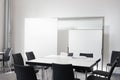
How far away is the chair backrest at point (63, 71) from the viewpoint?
10.5 ft

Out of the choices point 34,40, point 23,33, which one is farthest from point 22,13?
point 34,40

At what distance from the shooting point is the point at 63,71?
10.5ft

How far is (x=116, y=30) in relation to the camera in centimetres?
655

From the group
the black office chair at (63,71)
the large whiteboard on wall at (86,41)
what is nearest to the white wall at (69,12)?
the large whiteboard on wall at (86,41)

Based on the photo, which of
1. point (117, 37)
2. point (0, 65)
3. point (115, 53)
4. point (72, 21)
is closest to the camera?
point (115, 53)

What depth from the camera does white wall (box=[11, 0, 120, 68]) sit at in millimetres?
6574

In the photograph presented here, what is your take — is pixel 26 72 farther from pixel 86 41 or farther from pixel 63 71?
pixel 86 41

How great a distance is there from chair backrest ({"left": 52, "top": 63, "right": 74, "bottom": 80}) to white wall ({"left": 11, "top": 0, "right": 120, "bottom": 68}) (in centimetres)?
378

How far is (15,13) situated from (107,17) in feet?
13.3

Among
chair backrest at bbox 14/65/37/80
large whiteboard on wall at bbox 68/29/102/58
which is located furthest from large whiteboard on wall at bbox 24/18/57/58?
chair backrest at bbox 14/65/37/80

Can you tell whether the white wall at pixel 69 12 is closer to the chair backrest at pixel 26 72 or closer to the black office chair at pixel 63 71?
the black office chair at pixel 63 71

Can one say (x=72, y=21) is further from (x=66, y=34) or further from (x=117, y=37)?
(x=117, y=37)

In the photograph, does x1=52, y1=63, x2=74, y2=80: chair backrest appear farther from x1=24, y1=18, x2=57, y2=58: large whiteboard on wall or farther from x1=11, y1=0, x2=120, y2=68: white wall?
x1=24, y1=18, x2=57, y2=58: large whiteboard on wall

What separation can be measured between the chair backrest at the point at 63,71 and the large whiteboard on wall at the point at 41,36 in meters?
3.91
